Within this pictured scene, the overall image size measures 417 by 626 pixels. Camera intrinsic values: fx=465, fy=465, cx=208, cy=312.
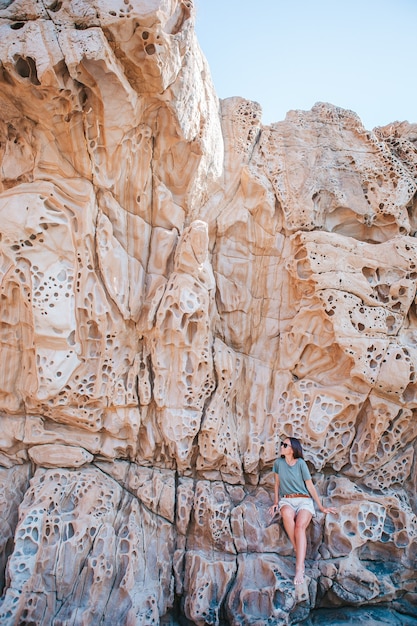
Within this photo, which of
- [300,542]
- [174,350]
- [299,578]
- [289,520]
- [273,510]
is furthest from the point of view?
[174,350]

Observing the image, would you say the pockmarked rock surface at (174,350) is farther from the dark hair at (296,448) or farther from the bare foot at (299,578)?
the dark hair at (296,448)

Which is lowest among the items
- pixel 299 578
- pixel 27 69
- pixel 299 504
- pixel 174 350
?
pixel 299 578

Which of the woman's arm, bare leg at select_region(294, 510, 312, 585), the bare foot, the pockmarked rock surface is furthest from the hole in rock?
the bare foot

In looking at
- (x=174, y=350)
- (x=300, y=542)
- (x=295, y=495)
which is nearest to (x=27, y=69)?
(x=174, y=350)

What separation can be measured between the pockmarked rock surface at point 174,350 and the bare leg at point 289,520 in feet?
0.87

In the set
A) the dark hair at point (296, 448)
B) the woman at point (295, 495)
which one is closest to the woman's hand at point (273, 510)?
the woman at point (295, 495)

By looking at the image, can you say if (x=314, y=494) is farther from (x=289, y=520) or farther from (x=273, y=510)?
(x=273, y=510)

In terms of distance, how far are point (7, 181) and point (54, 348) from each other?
77.9 inches

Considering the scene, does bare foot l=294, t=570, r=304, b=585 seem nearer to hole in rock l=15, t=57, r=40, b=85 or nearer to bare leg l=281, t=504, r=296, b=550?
bare leg l=281, t=504, r=296, b=550

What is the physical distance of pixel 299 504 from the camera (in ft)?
15.8

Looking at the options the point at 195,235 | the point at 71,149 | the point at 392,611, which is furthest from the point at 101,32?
the point at 392,611

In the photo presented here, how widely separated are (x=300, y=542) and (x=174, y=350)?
7.71 ft

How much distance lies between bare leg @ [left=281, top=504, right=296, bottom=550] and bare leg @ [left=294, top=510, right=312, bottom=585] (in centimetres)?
4

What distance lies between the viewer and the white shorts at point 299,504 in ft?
15.7
